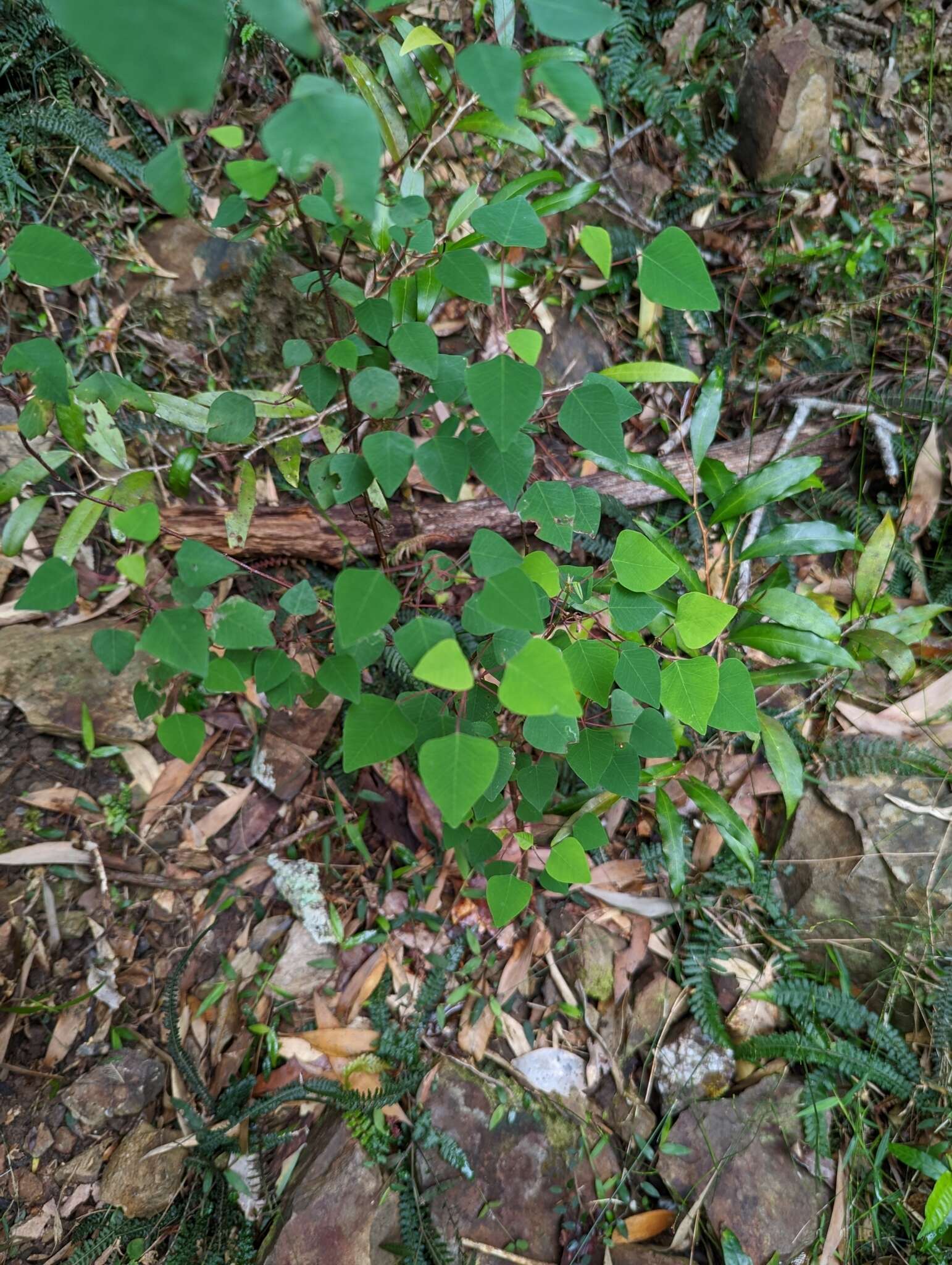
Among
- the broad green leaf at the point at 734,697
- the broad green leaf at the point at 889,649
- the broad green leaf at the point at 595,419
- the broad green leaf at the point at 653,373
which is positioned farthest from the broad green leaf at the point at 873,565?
the broad green leaf at the point at 595,419

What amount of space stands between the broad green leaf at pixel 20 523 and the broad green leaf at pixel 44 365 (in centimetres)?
30

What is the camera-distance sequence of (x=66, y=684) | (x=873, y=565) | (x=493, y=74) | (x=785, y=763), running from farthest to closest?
(x=873, y=565) → (x=785, y=763) → (x=66, y=684) → (x=493, y=74)

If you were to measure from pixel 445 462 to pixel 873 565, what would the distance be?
181 centimetres

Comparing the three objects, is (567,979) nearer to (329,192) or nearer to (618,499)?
(618,499)

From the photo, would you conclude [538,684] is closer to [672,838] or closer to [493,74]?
[493,74]

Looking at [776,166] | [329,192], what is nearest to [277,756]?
[329,192]

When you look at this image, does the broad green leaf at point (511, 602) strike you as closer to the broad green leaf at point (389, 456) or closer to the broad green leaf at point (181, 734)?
the broad green leaf at point (389, 456)

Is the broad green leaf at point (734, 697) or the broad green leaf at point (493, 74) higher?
the broad green leaf at point (493, 74)

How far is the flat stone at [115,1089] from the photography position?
1.67m

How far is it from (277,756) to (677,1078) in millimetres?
1422

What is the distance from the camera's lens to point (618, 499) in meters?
2.24

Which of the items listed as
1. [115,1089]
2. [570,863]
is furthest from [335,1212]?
[570,863]

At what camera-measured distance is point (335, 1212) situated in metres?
1.60

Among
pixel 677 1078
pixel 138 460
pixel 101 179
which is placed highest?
pixel 101 179
